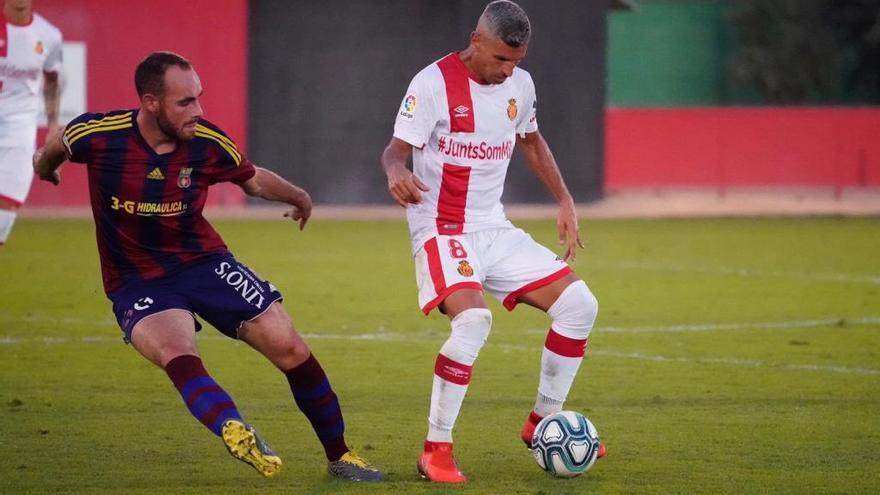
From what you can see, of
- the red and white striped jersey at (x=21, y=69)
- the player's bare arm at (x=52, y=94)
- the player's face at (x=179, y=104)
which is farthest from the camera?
the player's bare arm at (x=52, y=94)

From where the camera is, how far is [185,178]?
692 cm

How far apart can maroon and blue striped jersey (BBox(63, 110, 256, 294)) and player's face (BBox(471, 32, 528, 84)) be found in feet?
3.84

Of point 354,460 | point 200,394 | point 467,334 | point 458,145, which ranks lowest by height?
point 354,460

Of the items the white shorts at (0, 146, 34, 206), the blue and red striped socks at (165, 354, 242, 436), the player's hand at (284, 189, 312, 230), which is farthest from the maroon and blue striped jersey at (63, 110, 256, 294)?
the white shorts at (0, 146, 34, 206)

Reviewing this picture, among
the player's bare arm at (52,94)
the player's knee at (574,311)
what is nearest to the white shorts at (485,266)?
the player's knee at (574,311)

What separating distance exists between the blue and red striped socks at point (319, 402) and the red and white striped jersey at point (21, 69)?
16.2 feet

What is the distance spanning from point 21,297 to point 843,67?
37269 mm

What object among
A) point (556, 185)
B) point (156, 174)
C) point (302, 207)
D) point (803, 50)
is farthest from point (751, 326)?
point (803, 50)

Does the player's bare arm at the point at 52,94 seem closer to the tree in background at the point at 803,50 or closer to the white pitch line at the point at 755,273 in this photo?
the white pitch line at the point at 755,273

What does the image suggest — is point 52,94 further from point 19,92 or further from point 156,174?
point 156,174

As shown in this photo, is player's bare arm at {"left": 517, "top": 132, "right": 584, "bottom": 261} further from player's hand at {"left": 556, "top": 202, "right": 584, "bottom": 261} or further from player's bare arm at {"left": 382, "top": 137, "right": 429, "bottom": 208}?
player's bare arm at {"left": 382, "top": 137, "right": 429, "bottom": 208}

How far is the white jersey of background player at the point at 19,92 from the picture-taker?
11.1 metres

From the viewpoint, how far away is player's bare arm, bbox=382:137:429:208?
7023 millimetres

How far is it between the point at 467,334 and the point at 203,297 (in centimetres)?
115
